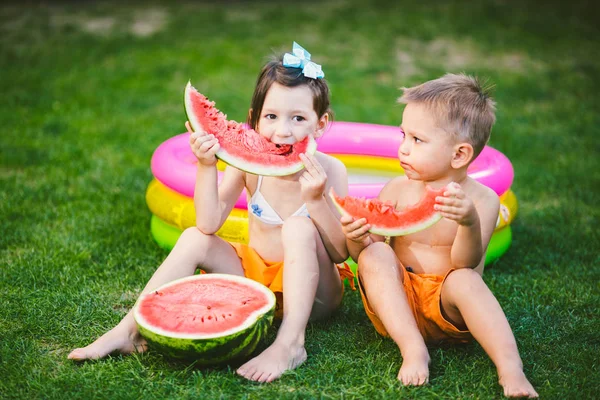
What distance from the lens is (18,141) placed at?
7254 millimetres

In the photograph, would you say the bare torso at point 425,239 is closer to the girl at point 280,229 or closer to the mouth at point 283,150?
the girl at point 280,229

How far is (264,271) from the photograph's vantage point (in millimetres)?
3953

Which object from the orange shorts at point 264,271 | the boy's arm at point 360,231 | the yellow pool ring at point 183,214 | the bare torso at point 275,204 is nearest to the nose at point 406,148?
the boy's arm at point 360,231

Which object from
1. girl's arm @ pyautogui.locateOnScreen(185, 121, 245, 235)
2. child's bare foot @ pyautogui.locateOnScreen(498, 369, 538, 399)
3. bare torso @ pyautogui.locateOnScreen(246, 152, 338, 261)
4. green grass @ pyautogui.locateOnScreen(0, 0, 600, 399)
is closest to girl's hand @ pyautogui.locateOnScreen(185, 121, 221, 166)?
girl's arm @ pyautogui.locateOnScreen(185, 121, 245, 235)

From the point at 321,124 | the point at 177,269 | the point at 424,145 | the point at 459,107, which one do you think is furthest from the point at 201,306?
the point at 459,107

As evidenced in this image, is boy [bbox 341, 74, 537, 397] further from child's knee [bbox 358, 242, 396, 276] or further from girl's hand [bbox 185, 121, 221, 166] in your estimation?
girl's hand [bbox 185, 121, 221, 166]

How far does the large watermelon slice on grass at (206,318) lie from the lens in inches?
130

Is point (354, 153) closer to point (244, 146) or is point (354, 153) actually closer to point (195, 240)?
point (244, 146)

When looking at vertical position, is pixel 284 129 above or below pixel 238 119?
above

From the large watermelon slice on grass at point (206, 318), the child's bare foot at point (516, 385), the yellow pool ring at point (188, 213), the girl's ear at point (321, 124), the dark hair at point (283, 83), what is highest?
the dark hair at point (283, 83)

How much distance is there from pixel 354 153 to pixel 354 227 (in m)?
2.88

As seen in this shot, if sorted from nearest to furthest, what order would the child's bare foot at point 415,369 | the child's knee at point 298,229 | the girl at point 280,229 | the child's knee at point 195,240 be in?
the child's bare foot at point 415,369, the girl at point 280,229, the child's knee at point 298,229, the child's knee at point 195,240

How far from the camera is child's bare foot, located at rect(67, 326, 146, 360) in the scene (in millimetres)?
3516

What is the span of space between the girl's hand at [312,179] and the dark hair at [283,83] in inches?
17.1
